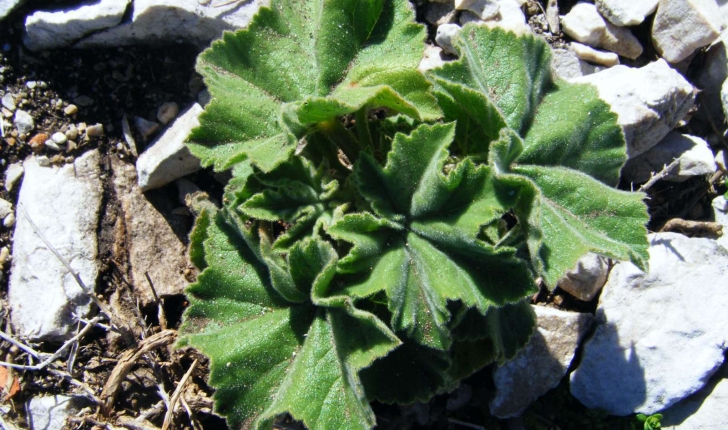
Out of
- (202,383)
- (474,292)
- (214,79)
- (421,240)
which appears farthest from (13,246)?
(474,292)

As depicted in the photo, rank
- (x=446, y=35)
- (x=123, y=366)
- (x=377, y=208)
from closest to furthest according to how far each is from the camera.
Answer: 1. (x=377, y=208)
2. (x=123, y=366)
3. (x=446, y=35)

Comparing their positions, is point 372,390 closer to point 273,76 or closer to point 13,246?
point 273,76

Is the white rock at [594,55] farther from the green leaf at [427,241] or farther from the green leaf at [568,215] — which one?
the green leaf at [427,241]

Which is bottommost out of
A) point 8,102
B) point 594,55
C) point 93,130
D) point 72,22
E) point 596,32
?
point 594,55

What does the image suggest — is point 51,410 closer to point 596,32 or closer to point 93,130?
point 93,130

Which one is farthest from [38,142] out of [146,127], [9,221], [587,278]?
[587,278]

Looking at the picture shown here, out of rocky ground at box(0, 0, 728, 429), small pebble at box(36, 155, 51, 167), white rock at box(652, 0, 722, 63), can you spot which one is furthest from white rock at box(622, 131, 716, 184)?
small pebble at box(36, 155, 51, 167)

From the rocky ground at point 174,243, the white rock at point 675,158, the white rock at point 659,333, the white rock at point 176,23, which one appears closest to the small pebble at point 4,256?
the rocky ground at point 174,243
